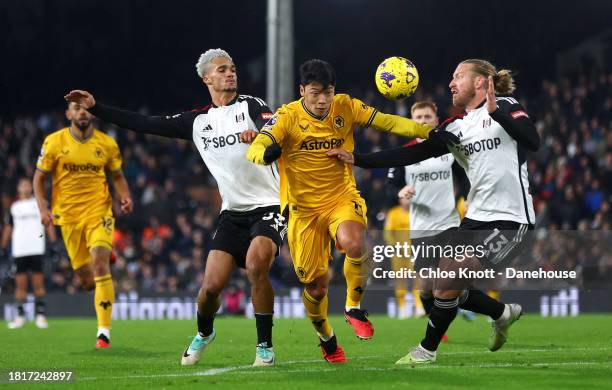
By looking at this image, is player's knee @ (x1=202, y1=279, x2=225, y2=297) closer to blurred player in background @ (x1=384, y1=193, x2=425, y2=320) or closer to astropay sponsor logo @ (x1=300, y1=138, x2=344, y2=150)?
astropay sponsor logo @ (x1=300, y1=138, x2=344, y2=150)

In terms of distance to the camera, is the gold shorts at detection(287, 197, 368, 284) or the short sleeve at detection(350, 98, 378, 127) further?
the short sleeve at detection(350, 98, 378, 127)

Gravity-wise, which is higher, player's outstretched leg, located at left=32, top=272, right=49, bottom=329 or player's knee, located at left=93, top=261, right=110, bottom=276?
player's knee, located at left=93, top=261, right=110, bottom=276

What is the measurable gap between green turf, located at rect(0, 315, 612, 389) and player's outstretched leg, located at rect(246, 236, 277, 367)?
21 cm

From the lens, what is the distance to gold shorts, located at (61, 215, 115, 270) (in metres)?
11.1

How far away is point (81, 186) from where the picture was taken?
37.6 feet

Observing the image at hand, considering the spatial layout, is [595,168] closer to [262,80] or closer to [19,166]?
[262,80]

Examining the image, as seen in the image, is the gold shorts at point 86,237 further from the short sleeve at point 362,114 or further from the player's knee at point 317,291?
the short sleeve at point 362,114

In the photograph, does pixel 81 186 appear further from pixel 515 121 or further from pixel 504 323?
pixel 515 121

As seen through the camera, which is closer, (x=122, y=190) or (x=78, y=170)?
(x=78, y=170)

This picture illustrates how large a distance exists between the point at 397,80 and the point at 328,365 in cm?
231

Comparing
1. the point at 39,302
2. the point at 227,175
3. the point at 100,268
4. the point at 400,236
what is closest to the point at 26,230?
the point at 39,302

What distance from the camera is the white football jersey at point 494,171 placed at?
26.2ft

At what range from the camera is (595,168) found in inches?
789

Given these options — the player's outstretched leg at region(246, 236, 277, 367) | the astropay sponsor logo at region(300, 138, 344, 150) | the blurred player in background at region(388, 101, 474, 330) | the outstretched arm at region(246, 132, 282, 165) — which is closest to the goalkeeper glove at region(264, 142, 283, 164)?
the outstretched arm at region(246, 132, 282, 165)
